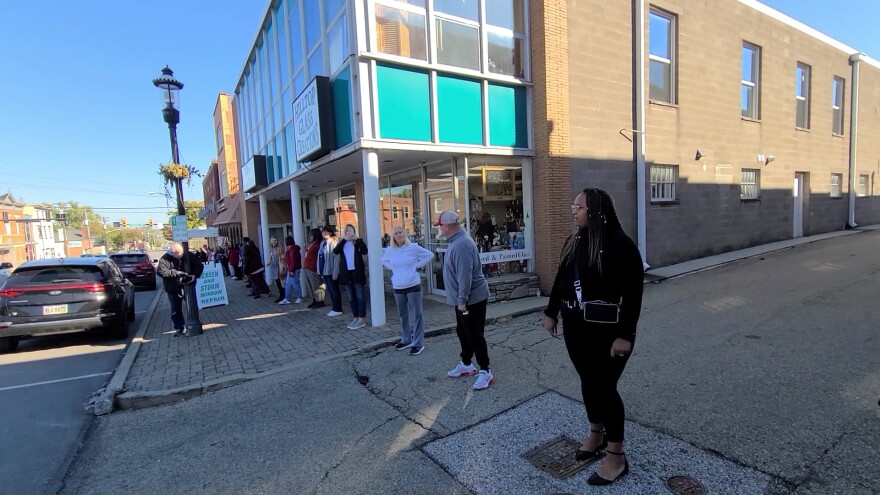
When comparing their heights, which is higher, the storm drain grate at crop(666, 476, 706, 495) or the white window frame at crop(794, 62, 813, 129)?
the white window frame at crop(794, 62, 813, 129)

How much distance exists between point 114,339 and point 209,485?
21.4 feet

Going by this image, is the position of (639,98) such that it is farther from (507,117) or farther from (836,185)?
(836,185)

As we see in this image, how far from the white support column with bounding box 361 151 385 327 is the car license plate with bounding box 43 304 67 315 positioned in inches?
201

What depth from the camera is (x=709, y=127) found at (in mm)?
11695

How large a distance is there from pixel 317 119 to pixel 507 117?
3.67 m

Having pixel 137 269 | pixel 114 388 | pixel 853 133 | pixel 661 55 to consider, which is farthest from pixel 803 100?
pixel 137 269

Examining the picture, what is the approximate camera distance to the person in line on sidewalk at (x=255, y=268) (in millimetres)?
11531

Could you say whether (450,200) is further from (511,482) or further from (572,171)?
(511,482)

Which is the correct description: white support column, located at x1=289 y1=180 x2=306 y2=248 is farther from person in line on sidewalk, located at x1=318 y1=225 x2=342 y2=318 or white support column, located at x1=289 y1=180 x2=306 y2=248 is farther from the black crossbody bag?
the black crossbody bag

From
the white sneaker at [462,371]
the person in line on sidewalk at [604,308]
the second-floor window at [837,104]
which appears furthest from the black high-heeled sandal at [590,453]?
the second-floor window at [837,104]

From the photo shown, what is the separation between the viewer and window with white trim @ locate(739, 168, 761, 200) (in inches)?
513

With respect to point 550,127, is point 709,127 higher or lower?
higher

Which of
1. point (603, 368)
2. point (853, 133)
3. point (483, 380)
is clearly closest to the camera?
point (603, 368)

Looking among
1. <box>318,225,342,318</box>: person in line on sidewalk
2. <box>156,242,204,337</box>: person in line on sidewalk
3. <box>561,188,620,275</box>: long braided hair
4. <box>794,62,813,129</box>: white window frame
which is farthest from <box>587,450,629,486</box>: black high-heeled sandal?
<box>794,62,813,129</box>: white window frame
